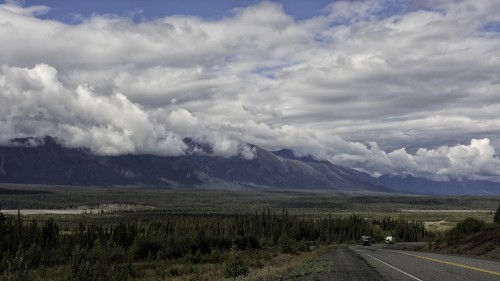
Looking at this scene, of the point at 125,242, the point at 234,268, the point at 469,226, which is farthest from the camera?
the point at 125,242

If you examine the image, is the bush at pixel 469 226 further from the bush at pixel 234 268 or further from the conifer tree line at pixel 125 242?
the bush at pixel 234 268

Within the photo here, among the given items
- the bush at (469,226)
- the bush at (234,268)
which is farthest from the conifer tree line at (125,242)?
the bush at (469,226)

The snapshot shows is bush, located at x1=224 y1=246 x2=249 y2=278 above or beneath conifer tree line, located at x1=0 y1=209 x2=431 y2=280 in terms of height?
above

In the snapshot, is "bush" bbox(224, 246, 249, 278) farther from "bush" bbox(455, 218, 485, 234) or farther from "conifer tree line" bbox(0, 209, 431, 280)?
"bush" bbox(455, 218, 485, 234)

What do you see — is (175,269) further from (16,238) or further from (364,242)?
(364,242)

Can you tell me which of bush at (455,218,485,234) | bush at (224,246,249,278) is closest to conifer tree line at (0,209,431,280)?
bush at (224,246,249,278)

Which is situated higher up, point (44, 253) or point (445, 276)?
point (445, 276)

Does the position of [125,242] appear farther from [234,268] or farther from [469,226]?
[234,268]

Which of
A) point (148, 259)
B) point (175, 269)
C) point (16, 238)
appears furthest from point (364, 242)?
point (16, 238)

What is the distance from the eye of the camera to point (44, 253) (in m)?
78.1

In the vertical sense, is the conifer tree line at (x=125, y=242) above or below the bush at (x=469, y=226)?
below

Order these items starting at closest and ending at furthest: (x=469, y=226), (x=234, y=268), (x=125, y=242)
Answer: (x=234, y=268)
(x=469, y=226)
(x=125, y=242)

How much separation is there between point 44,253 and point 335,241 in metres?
87.8

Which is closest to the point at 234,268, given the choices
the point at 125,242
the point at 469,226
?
the point at 469,226
